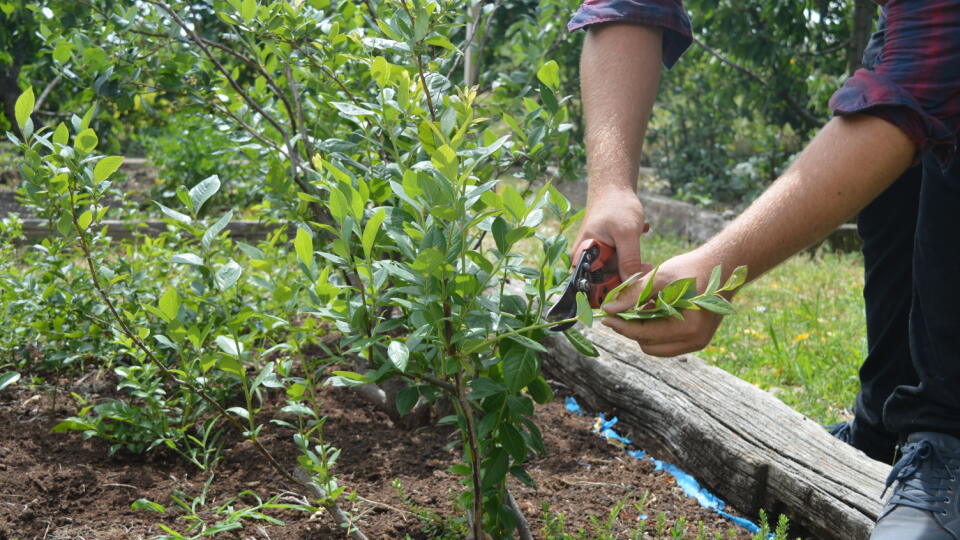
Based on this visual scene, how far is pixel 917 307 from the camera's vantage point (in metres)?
2.31

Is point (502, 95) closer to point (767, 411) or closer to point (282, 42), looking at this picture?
point (282, 42)

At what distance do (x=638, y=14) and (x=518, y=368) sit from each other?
1.05 metres

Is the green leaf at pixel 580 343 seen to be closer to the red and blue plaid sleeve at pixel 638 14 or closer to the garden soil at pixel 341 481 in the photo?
the garden soil at pixel 341 481

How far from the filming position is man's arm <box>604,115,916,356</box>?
5.00 ft

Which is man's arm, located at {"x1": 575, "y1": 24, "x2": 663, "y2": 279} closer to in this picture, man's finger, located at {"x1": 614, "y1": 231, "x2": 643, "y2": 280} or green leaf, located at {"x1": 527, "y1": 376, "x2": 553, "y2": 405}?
man's finger, located at {"x1": 614, "y1": 231, "x2": 643, "y2": 280}

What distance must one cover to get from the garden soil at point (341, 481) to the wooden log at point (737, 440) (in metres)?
0.10

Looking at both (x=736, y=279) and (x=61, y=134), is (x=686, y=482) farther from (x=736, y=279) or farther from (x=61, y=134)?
(x=61, y=134)

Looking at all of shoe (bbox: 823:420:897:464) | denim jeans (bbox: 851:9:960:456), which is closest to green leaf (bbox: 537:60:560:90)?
denim jeans (bbox: 851:9:960:456)

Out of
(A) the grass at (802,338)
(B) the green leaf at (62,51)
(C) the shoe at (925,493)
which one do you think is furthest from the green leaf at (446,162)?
(A) the grass at (802,338)

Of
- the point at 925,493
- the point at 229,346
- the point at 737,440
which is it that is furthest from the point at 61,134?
the point at 925,493

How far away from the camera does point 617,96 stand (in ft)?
Result: 6.47

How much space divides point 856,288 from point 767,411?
2.72m

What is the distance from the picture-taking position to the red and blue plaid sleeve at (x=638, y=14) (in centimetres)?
205

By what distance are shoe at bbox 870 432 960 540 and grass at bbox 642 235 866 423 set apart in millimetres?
756
